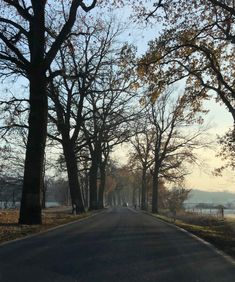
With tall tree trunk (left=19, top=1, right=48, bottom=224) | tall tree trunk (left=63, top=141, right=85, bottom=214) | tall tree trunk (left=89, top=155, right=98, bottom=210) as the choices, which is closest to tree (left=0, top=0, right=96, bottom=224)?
tall tree trunk (left=19, top=1, right=48, bottom=224)

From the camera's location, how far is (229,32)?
25266 millimetres

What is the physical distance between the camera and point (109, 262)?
11.6m

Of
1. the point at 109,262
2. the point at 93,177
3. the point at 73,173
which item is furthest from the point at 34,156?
the point at 93,177

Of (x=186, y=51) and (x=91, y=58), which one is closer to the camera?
(x=186, y=51)

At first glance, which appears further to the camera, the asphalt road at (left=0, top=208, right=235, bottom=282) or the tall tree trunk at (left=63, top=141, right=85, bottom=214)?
the tall tree trunk at (left=63, top=141, right=85, bottom=214)

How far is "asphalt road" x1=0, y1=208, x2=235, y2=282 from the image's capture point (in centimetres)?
973

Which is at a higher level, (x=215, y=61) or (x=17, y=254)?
(x=215, y=61)

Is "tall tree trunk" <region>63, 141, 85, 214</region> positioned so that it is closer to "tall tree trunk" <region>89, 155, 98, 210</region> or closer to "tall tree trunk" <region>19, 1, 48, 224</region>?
"tall tree trunk" <region>89, 155, 98, 210</region>

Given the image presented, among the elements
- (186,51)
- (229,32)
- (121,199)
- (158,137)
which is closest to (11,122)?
(186,51)

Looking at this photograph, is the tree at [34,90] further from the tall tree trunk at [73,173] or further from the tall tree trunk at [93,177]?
the tall tree trunk at [93,177]

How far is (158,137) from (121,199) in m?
115

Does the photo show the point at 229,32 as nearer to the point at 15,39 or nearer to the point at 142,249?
the point at 15,39

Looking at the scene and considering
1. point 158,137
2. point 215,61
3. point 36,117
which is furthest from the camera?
point 158,137

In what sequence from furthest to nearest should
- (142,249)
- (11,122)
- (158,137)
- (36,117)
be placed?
(158,137)
(11,122)
(36,117)
(142,249)
